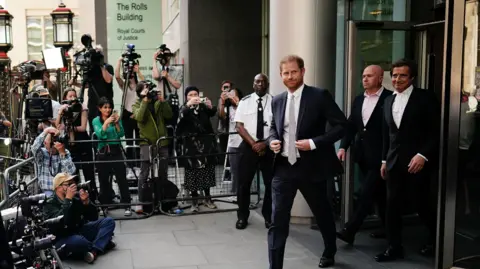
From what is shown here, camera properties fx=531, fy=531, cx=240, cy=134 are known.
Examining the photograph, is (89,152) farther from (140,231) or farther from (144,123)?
(140,231)

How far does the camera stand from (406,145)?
5340mm

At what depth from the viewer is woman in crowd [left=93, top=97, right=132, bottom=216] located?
25.3ft

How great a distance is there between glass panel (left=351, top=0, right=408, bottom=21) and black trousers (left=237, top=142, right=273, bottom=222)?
95.7 inches

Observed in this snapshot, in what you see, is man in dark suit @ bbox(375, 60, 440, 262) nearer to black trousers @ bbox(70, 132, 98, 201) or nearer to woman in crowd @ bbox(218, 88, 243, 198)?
woman in crowd @ bbox(218, 88, 243, 198)

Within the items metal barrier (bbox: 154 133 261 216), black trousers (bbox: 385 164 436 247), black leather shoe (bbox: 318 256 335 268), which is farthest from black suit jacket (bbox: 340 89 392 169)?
metal barrier (bbox: 154 133 261 216)

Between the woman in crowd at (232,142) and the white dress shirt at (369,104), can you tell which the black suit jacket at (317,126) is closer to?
the white dress shirt at (369,104)

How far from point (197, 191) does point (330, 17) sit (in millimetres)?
3242

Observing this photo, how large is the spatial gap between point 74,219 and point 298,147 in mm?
2521

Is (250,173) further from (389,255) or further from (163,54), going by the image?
(163,54)

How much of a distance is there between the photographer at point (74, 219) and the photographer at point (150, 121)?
1.86m

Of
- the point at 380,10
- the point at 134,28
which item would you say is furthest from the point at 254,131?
the point at 134,28

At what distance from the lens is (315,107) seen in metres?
4.86

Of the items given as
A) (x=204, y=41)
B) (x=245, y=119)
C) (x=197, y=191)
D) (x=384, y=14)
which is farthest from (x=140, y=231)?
(x=204, y=41)

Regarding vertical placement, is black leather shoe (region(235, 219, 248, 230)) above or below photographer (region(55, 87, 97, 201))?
below
